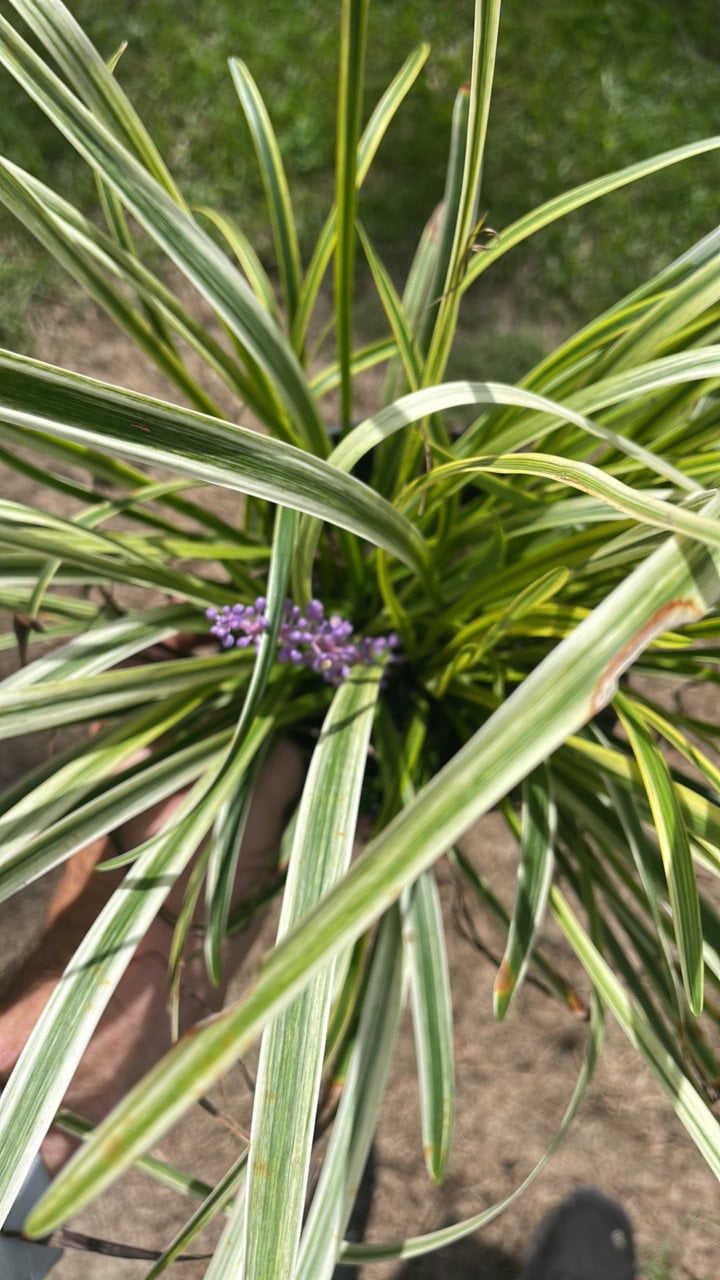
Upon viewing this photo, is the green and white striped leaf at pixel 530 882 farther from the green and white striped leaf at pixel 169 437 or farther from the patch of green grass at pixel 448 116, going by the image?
the patch of green grass at pixel 448 116

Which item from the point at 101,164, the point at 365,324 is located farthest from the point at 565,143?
the point at 101,164

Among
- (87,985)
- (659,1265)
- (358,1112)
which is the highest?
(87,985)

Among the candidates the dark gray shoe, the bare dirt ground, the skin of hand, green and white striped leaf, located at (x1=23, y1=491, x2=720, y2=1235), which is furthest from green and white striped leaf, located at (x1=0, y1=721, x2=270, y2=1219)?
the dark gray shoe

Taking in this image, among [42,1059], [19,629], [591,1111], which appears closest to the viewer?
[42,1059]

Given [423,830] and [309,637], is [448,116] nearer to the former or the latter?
[309,637]

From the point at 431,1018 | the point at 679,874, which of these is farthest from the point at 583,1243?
the point at 679,874

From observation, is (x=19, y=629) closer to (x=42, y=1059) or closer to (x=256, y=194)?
(x=42, y=1059)

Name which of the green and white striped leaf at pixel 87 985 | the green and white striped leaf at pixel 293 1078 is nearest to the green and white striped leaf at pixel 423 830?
the green and white striped leaf at pixel 293 1078
